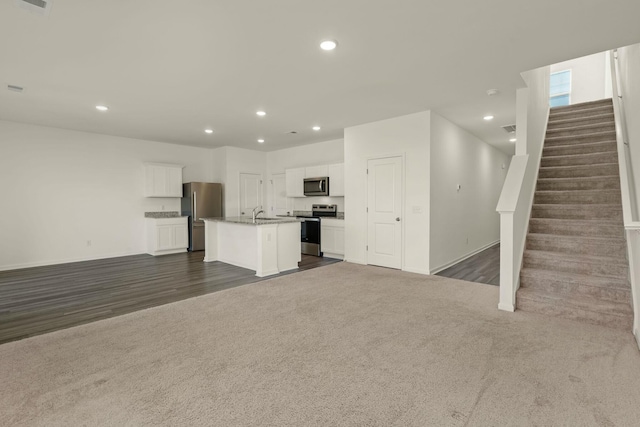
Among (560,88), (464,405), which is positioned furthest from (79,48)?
(560,88)

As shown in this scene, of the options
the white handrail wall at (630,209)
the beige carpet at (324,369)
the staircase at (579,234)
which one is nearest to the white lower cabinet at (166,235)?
the beige carpet at (324,369)

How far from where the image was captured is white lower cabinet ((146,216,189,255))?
717cm

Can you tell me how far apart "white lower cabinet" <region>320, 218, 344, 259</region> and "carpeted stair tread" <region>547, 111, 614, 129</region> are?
15.2 feet

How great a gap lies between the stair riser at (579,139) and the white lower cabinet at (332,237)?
4.15m

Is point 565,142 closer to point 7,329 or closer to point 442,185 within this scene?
point 442,185

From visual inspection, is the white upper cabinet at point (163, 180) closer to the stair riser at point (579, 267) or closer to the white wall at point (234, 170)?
the white wall at point (234, 170)

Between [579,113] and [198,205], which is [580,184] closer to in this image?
[579,113]

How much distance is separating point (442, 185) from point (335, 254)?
2715 mm

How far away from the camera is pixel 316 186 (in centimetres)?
727

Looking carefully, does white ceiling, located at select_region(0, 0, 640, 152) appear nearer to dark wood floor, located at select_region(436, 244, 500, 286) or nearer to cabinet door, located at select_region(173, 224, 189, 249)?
dark wood floor, located at select_region(436, 244, 500, 286)

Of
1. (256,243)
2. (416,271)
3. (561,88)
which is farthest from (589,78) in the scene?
(256,243)

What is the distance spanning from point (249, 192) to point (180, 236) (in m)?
2.16

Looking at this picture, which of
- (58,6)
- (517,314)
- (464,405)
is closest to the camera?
(464,405)

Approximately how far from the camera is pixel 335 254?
6.82 meters
